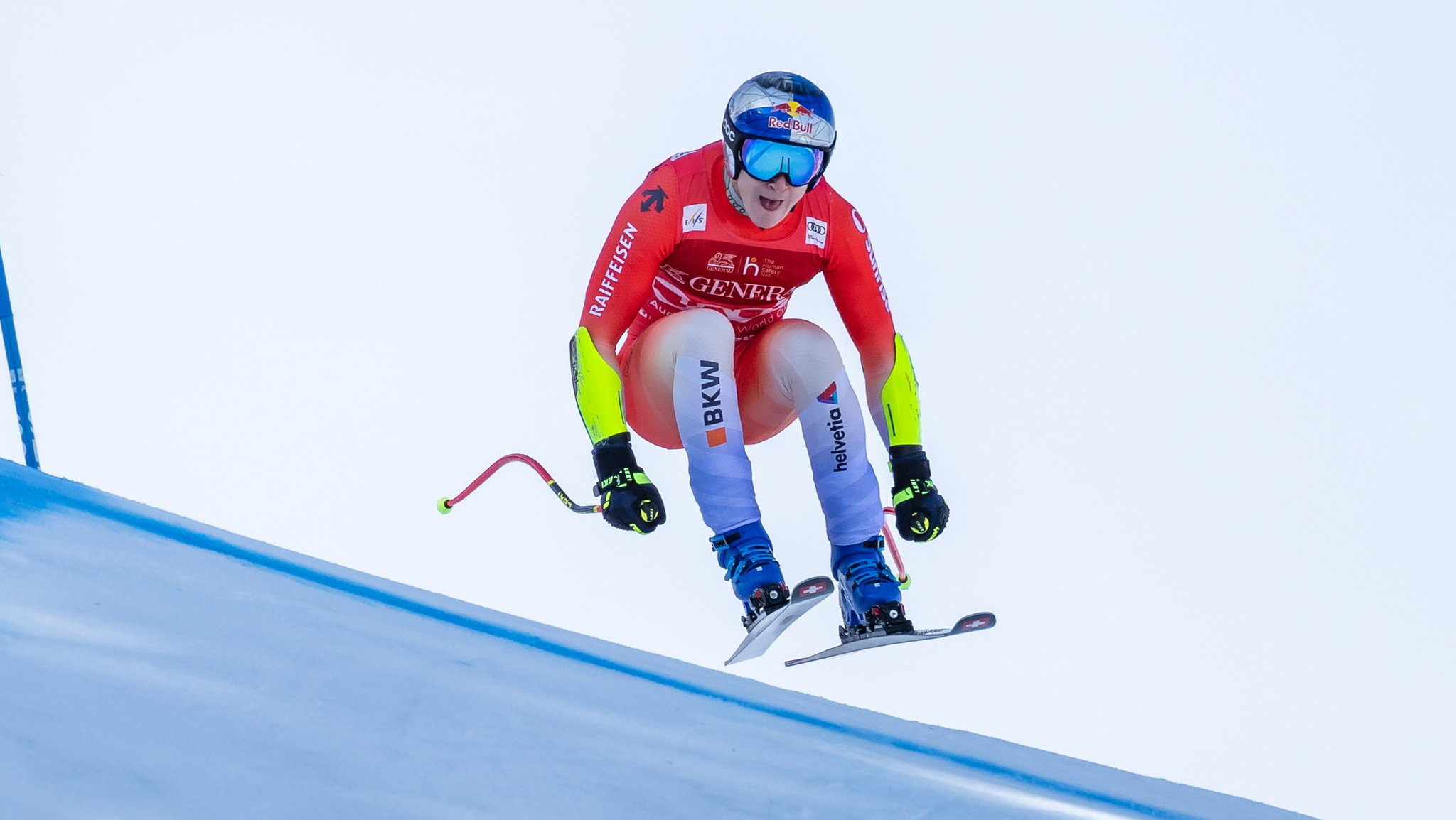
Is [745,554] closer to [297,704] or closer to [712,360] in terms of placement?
[712,360]

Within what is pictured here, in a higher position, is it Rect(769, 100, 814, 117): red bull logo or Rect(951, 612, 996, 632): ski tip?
Rect(769, 100, 814, 117): red bull logo

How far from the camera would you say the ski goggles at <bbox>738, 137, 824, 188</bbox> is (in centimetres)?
286

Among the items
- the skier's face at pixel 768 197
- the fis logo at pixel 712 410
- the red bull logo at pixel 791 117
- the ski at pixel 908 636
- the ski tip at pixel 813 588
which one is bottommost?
the ski at pixel 908 636

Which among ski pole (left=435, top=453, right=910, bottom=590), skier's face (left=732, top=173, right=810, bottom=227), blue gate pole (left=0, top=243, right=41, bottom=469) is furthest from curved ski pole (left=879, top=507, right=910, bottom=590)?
blue gate pole (left=0, top=243, right=41, bottom=469)

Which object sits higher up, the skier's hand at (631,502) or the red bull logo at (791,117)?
the red bull logo at (791,117)

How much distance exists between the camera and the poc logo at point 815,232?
310 centimetres

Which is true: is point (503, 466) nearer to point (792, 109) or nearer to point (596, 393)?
point (596, 393)

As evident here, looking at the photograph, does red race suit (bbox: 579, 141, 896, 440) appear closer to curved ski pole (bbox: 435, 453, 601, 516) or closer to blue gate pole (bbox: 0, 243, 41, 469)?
curved ski pole (bbox: 435, 453, 601, 516)

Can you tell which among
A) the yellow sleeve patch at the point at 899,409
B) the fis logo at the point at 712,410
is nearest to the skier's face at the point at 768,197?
the fis logo at the point at 712,410

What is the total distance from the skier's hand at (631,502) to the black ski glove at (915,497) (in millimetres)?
663

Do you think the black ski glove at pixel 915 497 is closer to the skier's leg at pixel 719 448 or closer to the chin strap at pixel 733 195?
the skier's leg at pixel 719 448

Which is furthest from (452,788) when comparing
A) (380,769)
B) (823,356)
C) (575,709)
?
(823,356)

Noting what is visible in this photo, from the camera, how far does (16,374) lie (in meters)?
2.62

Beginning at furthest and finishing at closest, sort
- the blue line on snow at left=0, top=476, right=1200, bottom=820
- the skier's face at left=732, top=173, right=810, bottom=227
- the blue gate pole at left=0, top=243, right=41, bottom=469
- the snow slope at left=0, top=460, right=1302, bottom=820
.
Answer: the skier's face at left=732, top=173, right=810, bottom=227 < the blue gate pole at left=0, top=243, right=41, bottom=469 < the blue line on snow at left=0, top=476, right=1200, bottom=820 < the snow slope at left=0, top=460, right=1302, bottom=820
